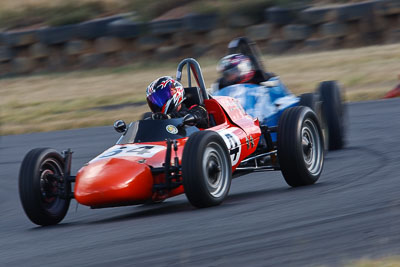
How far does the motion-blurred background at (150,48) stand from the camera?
1883 centimetres

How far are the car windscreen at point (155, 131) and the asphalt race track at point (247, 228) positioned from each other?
656mm

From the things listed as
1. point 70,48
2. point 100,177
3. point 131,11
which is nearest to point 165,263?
point 100,177

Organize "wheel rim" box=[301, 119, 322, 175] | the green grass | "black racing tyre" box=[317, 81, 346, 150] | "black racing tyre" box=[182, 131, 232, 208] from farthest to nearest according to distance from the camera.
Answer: the green grass → "black racing tyre" box=[317, 81, 346, 150] → "wheel rim" box=[301, 119, 322, 175] → "black racing tyre" box=[182, 131, 232, 208]

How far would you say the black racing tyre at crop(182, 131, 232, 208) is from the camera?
637cm

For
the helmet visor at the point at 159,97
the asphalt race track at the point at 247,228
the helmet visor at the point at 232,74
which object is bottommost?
the asphalt race track at the point at 247,228

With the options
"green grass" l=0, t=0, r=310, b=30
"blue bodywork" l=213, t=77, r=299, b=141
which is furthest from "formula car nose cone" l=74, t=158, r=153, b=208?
"green grass" l=0, t=0, r=310, b=30

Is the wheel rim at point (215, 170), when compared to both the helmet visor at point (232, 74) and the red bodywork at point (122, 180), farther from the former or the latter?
the helmet visor at point (232, 74)

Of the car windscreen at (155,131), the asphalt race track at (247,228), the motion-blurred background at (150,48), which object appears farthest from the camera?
the motion-blurred background at (150,48)

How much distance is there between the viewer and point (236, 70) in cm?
981

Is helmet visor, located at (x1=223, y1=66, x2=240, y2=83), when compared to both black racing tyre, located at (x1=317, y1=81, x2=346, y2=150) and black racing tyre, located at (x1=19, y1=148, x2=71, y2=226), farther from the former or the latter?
black racing tyre, located at (x1=19, y1=148, x2=71, y2=226)

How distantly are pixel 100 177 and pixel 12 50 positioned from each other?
2042 centimetres

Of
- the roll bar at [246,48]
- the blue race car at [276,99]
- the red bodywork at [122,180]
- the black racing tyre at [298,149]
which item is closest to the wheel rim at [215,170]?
the red bodywork at [122,180]

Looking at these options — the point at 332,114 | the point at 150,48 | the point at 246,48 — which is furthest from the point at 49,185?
the point at 150,48

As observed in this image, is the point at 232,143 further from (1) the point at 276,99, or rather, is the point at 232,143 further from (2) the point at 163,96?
(1) the point at 276,99
